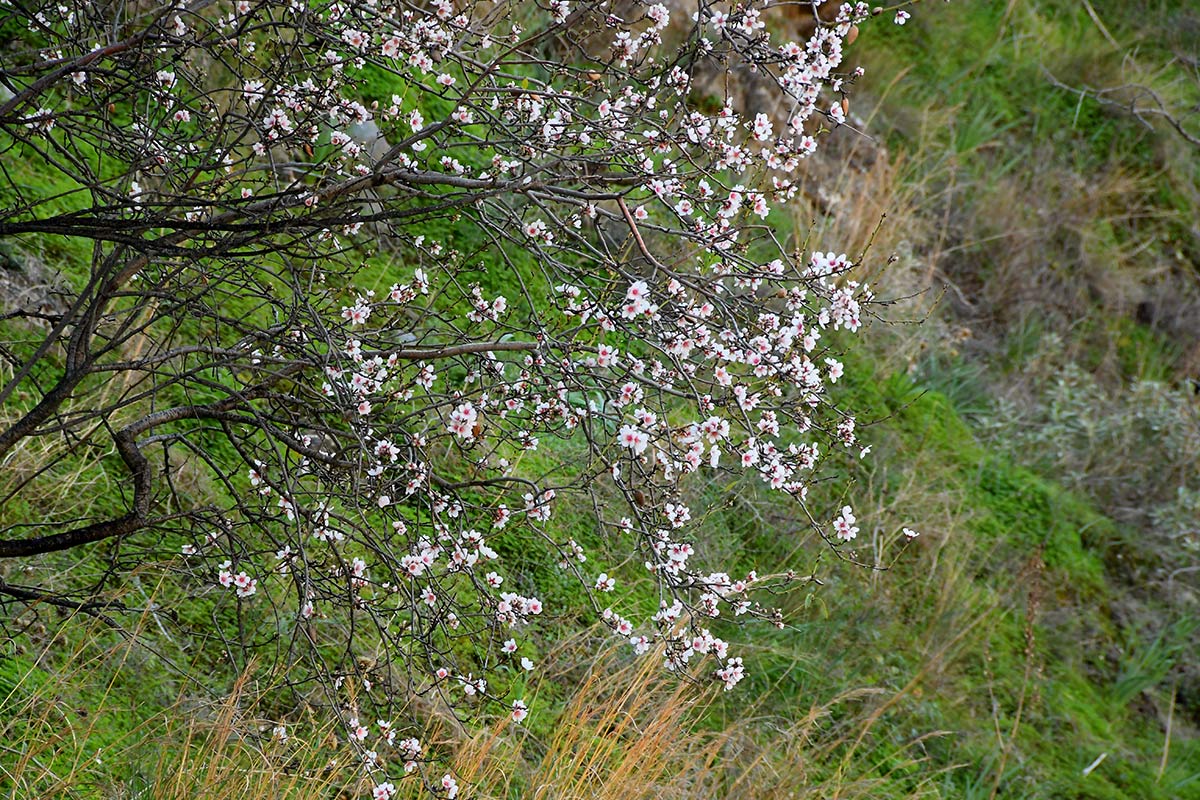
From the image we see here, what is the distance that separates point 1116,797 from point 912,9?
5.01 metres

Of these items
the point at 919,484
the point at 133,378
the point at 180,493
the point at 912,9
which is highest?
Result: the point at 912,9

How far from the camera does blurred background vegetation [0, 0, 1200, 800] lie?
2557 millimetres

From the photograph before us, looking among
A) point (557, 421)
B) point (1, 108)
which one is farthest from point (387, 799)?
point (1, 108)

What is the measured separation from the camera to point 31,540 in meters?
2.32

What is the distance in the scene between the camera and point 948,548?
446cm

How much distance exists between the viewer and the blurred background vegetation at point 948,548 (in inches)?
101

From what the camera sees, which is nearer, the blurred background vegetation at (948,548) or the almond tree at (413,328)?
the almond tree at (413,328)

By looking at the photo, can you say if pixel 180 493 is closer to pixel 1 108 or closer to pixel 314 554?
pixel 314 554

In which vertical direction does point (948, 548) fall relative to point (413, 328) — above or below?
above

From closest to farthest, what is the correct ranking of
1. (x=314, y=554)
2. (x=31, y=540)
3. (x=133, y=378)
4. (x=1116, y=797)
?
(x=31, y=540) → (x=314, y=554) → (x=133, y=378) → (x=1116, y=797)

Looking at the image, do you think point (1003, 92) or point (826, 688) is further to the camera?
point (1003, 92)

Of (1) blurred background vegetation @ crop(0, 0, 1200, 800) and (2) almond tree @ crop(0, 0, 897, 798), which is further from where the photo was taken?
(1) blurred background vegetation @ crop(0, 0, 1200, 800)

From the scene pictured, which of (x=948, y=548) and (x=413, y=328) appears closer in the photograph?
(x=413, y=328)

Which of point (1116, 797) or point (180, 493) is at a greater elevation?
point (1116, 797)
